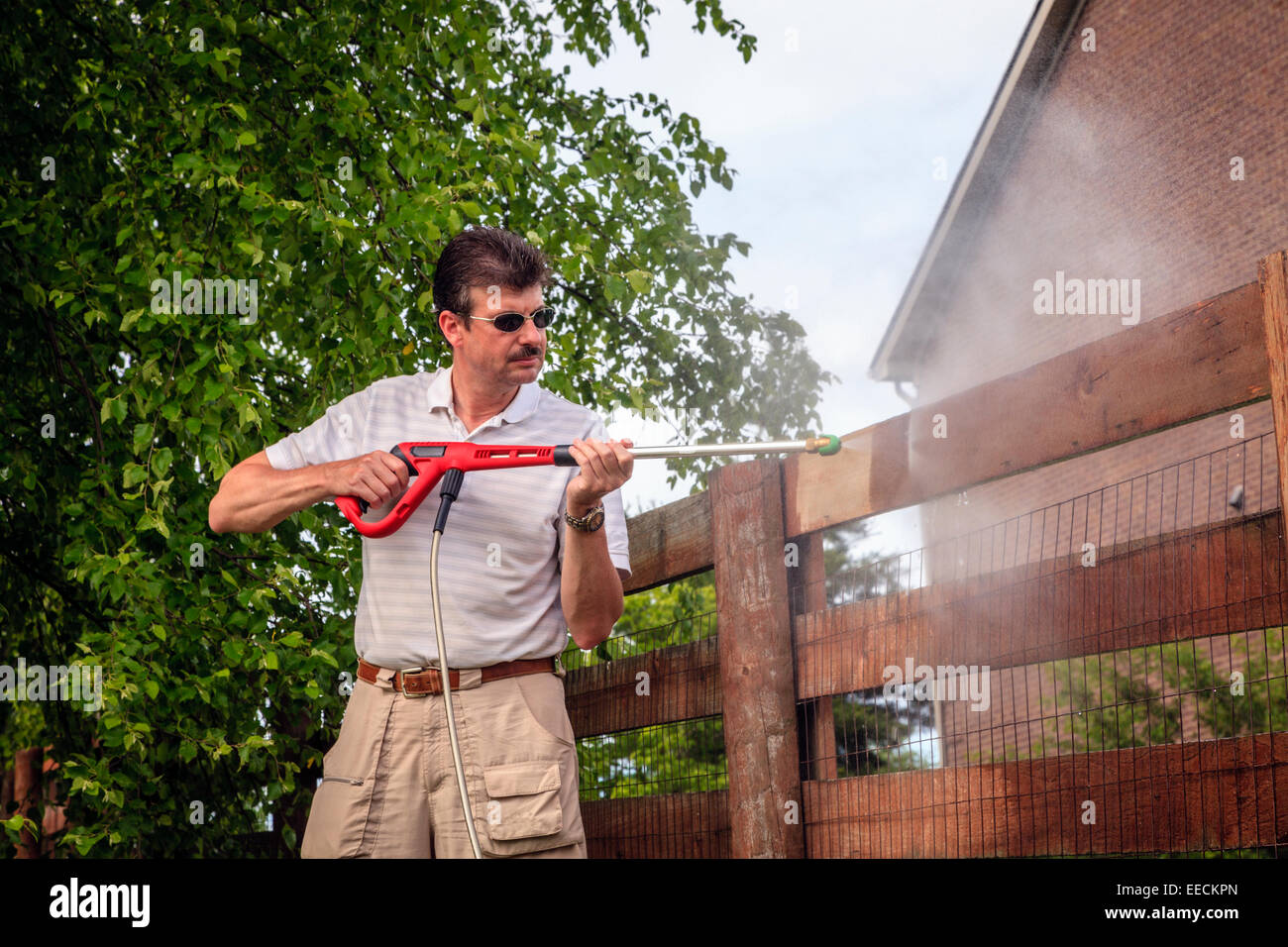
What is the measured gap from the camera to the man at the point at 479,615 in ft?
8.61

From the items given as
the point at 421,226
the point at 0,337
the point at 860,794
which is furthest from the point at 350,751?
the point at 0,337

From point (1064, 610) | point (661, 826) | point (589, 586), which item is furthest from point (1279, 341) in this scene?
point (661, 826)

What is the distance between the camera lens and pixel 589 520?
258 cm

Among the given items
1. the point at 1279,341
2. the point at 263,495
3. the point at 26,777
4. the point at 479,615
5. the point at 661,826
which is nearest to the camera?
the point at 1279,341

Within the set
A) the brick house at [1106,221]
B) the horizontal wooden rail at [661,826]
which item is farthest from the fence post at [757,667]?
the brick house at [1106,221]

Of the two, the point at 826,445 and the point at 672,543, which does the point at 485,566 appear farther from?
the point at 672,543

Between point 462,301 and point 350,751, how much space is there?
105 centimetres

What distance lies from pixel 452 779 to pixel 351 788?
23 centimetres

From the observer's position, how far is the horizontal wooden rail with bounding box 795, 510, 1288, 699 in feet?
8.44

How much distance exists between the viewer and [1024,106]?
17594mm

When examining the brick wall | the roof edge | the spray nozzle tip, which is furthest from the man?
the roof edge

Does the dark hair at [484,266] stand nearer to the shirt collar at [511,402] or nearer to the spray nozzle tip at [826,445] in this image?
the shirt collar at [511,402]

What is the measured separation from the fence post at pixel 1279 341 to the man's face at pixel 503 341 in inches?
57.9
